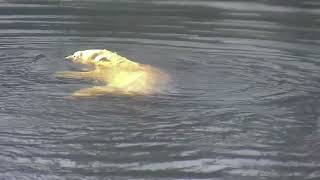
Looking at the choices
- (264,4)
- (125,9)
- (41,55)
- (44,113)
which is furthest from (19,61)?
(264,4)

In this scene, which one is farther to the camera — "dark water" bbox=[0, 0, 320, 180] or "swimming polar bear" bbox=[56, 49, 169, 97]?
"swimming polar bear" bbox=[56, 49, 169, 97]

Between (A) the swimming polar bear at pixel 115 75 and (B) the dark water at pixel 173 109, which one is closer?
(B) the dark water at pixel 173 109

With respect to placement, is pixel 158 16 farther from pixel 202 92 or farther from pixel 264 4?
pixel 202 92

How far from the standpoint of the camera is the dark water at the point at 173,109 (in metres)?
5.76

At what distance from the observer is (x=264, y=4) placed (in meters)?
15.4

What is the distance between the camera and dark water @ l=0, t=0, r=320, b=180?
227 inches

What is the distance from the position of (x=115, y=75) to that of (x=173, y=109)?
135 centimetres

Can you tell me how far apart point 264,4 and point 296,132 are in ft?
30.2

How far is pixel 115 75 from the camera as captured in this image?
320 inches

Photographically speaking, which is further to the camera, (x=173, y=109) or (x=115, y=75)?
(x=115, y=75)

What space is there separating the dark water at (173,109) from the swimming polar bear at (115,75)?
154 millimetres

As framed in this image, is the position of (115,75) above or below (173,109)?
above

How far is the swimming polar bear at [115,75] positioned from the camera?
24.3 feet

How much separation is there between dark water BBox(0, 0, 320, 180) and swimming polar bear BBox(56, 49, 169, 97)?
0.51 feet
